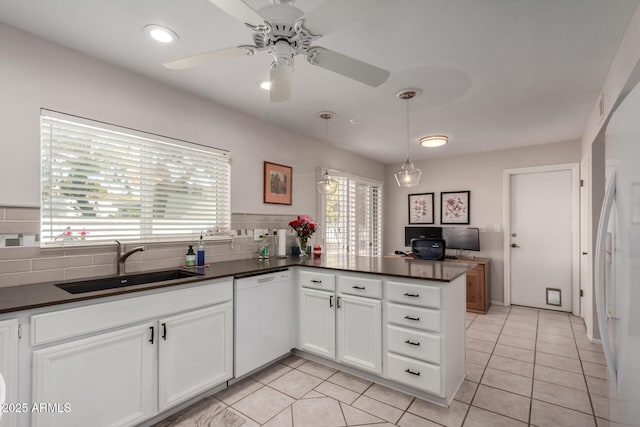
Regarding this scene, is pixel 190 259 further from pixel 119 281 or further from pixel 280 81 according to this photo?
pixel 280 81

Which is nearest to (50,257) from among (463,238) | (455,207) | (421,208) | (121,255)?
(121,255)

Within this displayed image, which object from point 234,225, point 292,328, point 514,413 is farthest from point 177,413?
point 514,413

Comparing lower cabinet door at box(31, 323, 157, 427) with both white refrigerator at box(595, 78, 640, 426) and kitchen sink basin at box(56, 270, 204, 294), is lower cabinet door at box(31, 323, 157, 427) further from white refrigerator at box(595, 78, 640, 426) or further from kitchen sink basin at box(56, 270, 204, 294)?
white refrigerator at box(595, 78, 640, 426)

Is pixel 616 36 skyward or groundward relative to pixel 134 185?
skyward

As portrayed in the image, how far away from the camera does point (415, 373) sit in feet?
7.15

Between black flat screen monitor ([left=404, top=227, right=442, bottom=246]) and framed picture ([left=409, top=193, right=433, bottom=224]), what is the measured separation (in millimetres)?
238

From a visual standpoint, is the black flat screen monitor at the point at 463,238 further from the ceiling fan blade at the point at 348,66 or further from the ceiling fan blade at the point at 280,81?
the ceiling fan blade at the point at 280,81

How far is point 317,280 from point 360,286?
430 mm

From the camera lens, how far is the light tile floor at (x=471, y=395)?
1989 millimetres

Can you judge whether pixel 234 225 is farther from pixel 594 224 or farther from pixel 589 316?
pixel 589 316

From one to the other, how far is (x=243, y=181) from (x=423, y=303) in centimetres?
209

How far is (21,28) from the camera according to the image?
72.4 inches

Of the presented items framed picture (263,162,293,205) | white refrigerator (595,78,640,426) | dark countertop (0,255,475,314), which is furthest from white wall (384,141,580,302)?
white refrigerator (595,78,640,426)

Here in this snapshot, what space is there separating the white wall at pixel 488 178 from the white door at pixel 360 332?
3.24 m
